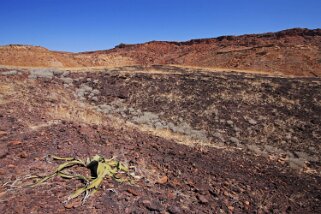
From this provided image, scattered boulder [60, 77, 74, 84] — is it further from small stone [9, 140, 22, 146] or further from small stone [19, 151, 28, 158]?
small stone [19, 151, 28, 158]

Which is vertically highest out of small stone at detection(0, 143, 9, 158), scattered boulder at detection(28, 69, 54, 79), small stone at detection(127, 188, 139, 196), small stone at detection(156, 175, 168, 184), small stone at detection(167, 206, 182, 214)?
scattered boulder at detection(28, 69, 54, 79)

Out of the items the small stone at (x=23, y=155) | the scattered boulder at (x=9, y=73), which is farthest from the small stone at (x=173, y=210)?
the scattered boulder at (x=9, y=73)

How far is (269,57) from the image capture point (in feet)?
71.5

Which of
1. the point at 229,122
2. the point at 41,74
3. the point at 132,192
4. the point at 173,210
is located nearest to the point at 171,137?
the point at 229,122

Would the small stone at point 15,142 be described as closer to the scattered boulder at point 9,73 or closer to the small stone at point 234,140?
the small stone at point 234,140

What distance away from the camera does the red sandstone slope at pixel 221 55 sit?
1936 cm

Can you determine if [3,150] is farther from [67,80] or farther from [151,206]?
[67,80]

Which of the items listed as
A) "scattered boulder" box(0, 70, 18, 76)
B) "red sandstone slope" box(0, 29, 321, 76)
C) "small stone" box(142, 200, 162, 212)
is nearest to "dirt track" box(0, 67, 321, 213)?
"small stone" box(142, 200, 162, 212)

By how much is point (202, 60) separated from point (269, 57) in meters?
4.94

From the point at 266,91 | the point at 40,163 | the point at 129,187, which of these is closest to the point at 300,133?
the point at 266,91

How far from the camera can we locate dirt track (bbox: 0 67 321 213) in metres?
4.82

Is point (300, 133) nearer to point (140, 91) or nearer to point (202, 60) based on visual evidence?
point (140, 91)

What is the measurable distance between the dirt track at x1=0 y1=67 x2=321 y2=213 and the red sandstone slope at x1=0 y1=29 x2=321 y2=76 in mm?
8140

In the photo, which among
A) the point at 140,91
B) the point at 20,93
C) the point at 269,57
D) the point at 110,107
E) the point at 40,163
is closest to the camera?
the point at 40,163
